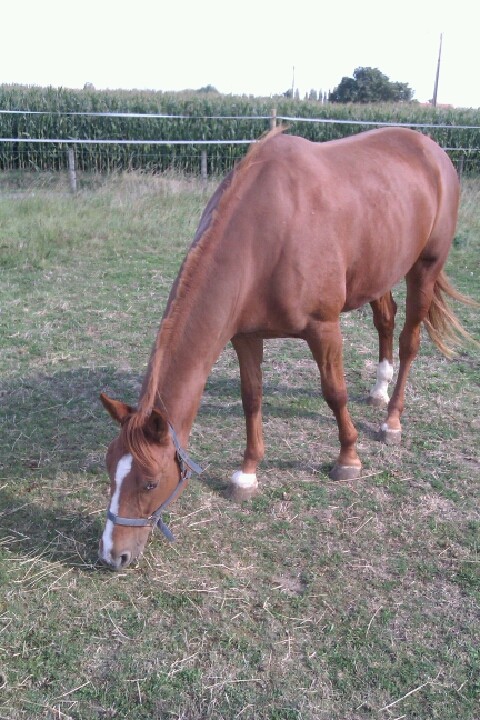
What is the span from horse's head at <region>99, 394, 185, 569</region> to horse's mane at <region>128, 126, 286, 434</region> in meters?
0.04

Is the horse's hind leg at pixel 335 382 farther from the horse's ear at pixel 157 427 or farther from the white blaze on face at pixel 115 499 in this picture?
the white blaze on face at pixel 115 499

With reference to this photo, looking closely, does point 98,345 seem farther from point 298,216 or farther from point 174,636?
point 174,636

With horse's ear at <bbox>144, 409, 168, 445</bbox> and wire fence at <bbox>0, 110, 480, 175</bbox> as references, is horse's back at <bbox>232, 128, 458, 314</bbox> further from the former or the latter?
wire fence at <bbox>0, 110, 480, 175</bbox>

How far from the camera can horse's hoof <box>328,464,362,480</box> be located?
364 centimetres

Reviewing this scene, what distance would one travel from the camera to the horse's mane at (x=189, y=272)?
2465 millimetres

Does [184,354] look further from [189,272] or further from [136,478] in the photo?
[136,478]

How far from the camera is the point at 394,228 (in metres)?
3.64

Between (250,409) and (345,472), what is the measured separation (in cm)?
68

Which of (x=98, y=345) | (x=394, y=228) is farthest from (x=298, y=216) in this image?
(x=98, y=345)

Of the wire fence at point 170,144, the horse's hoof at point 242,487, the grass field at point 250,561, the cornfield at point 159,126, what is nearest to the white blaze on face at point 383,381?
the grass field at point 250,561

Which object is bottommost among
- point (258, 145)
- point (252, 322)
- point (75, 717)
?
point (75, 717)

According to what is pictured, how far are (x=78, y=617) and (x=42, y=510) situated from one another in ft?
2.79

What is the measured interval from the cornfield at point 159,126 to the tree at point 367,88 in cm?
2273

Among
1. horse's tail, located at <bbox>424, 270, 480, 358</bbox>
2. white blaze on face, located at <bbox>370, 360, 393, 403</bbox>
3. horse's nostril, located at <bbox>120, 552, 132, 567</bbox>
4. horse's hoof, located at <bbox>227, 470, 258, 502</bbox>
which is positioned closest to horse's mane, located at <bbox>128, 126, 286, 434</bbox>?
horse's nostril, located at <bbox>120, 552, 132, 567</bbox>
